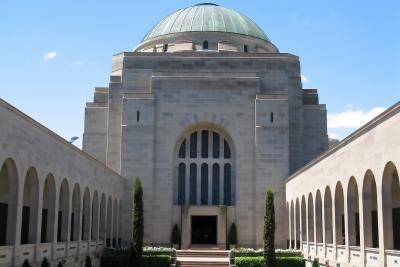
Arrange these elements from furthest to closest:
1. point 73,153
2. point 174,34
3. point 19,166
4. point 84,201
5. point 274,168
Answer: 1. point 174,34
2. point 274,168
3. point 84,201
4. point 73,153
5. point 19,166

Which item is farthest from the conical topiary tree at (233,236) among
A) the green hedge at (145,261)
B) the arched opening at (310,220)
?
the arched opening at (310,220)

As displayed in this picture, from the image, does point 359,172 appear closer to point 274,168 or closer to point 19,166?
point 19,166

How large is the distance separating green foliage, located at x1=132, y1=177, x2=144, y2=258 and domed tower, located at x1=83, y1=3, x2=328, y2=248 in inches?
315

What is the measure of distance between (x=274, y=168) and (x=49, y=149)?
69.4 ft

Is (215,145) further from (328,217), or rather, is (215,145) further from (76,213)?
(76,213)

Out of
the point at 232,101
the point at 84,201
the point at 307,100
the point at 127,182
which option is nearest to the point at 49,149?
the point at 84,201

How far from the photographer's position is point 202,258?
3778cm

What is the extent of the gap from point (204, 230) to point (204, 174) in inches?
176

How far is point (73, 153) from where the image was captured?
94.5 feet

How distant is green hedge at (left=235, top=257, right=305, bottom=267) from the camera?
111ft

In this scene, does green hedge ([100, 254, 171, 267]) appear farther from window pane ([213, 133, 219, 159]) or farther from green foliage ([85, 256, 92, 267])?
window pane ([213, 133, 219, 159])

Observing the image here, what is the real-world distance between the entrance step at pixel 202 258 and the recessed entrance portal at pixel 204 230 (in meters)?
5.13

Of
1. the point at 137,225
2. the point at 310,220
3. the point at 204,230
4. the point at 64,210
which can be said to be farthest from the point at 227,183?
the point at 64,210

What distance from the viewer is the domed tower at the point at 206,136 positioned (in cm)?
4238
